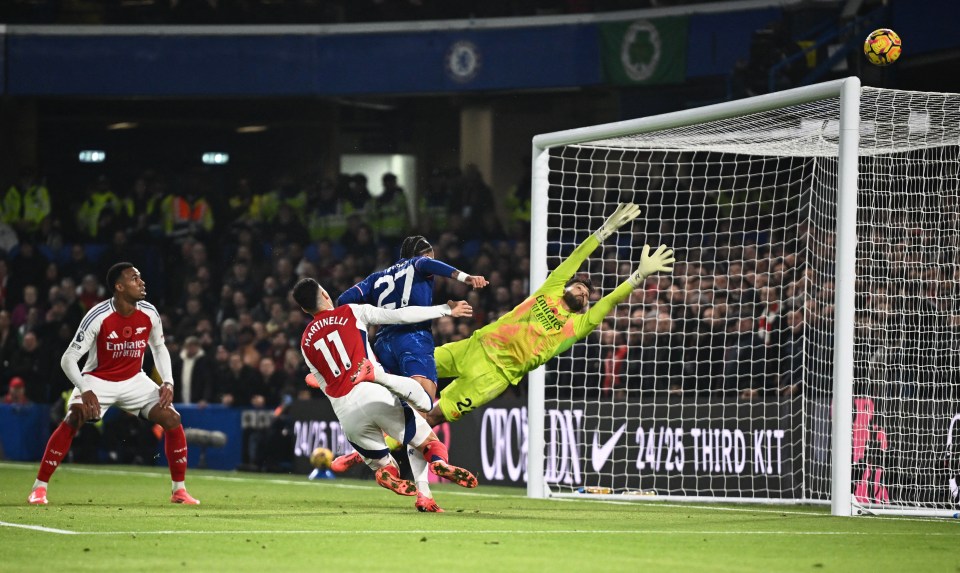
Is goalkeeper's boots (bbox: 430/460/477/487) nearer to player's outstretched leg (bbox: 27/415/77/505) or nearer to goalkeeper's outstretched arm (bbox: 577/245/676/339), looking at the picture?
goalkeeper's outstretched arm (bbox: 577/245/676/339)

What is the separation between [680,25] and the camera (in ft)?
68.0

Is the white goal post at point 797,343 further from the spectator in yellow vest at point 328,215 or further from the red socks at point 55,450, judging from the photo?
the spectator in yellow vest at point 328,215

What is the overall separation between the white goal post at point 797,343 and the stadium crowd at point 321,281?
0.08m

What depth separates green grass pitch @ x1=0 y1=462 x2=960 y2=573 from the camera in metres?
6.96

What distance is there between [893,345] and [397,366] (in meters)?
4.52

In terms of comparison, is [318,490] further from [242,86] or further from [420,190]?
[420,190]

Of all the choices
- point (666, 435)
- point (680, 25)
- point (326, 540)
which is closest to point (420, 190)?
point (680, 25)

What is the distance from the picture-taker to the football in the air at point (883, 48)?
11.3 m

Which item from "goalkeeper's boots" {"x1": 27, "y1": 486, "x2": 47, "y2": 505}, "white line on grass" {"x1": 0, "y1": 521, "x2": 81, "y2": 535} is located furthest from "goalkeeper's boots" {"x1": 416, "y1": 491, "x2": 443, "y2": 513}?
"goalkeeper's boots" {"x1": 27, "y1": 486, "x2": 47, "y2": 505}

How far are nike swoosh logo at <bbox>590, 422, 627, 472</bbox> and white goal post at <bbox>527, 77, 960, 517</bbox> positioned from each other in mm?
24

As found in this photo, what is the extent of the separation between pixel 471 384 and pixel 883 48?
4215mm

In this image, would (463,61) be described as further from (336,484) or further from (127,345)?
(127,345)

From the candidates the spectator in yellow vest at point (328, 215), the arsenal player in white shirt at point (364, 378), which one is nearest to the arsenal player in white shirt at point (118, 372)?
the arsenal player in white shirt at point (364, 378)

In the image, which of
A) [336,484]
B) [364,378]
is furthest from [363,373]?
[336,484]
